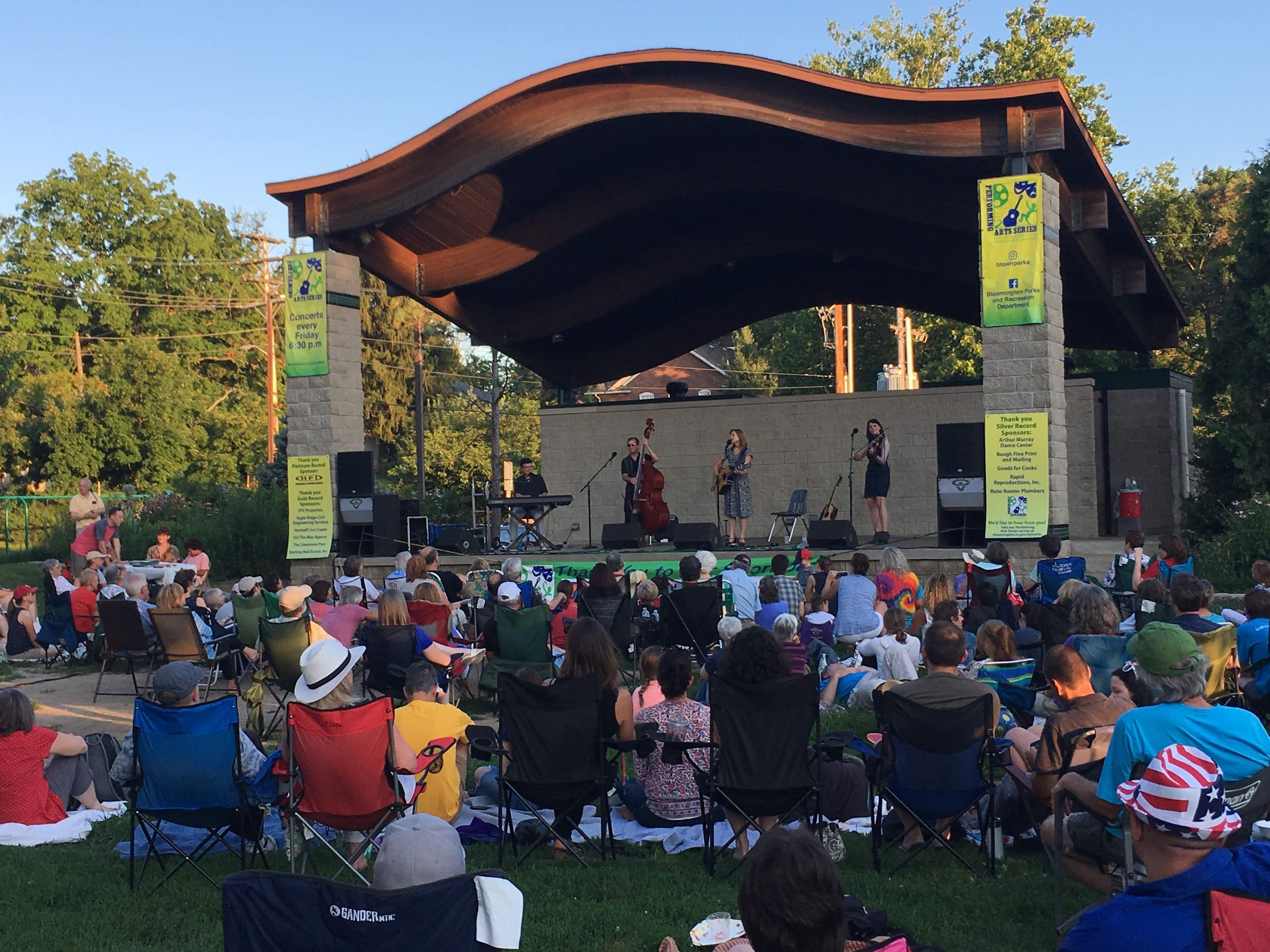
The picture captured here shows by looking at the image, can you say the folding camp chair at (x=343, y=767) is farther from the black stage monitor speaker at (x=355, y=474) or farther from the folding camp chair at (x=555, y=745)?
the black stage monitor speaker at (x=355, y=474)

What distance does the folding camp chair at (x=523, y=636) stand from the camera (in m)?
7.99

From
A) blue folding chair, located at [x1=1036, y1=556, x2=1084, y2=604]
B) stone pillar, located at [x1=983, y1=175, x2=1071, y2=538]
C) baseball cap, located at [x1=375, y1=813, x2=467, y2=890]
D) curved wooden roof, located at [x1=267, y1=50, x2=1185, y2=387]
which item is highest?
curved wooden roof, located at [x1=267, y1=50, x2=1185, y2=387]

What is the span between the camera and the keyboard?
50.7 ft

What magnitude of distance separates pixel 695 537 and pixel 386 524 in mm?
3752

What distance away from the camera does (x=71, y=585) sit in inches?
461

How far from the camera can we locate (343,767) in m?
4.78

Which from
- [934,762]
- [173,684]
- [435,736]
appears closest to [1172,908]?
[934,762]

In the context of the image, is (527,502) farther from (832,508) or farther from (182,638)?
(182,638)

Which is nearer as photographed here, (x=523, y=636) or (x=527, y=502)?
(x=523, y=636)

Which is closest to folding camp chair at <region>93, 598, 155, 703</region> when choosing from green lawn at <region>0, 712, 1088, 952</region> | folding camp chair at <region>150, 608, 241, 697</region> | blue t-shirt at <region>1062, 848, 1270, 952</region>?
folding camp chair at <region>150, 608, 241, 697</region>

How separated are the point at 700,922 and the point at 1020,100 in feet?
31.9

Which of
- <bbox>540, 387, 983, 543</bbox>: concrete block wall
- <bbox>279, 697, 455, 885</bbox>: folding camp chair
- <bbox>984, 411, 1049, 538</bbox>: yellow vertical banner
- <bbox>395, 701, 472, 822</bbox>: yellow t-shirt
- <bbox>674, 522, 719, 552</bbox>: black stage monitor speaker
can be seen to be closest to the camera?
<bbox>279, 697, 455, 885</bbox>: folding camp chair

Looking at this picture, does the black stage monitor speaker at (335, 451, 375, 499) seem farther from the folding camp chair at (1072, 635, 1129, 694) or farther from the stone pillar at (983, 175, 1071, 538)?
the folding camp chair at (1072, 635, 1129, 694)

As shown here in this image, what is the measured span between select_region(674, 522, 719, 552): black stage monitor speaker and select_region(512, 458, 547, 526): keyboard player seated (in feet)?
7.59
